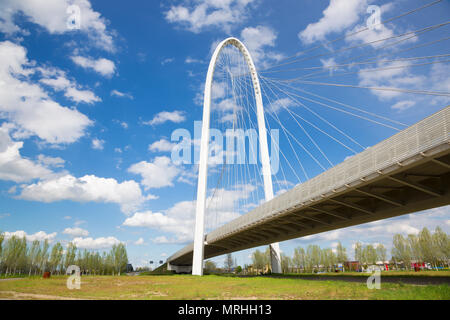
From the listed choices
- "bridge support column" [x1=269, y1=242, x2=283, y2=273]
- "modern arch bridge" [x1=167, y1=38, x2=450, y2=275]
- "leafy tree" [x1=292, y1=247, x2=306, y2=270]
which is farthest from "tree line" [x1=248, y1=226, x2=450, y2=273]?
"modern arch bridge" [x1=167, y1=38, x2=450, y2=275]

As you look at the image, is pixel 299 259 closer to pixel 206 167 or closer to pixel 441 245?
pixel 441 245

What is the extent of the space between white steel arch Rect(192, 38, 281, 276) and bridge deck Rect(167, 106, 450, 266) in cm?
1104

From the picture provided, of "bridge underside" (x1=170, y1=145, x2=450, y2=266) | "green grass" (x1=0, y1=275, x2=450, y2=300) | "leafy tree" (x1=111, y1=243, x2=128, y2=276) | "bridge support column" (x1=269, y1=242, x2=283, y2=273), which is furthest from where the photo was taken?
"leafy tree" (x1=111, y1=243, x2=128, y2=276)

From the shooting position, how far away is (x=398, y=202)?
1773 cm

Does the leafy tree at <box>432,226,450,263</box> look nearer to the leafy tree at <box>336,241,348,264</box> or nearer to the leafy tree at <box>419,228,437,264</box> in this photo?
the leafy tree at <box>419,228,437,264</box>

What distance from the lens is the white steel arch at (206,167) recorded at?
36.4 m

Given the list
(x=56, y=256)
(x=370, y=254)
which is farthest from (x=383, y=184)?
(x=56, y=256)

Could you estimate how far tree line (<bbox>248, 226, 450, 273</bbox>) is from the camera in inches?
2364

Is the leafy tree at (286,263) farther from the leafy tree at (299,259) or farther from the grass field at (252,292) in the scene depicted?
the grass field at (252,292)

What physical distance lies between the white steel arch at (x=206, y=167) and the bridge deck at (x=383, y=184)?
11.0 m

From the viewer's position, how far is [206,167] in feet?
124

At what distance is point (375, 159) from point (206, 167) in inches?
1000
